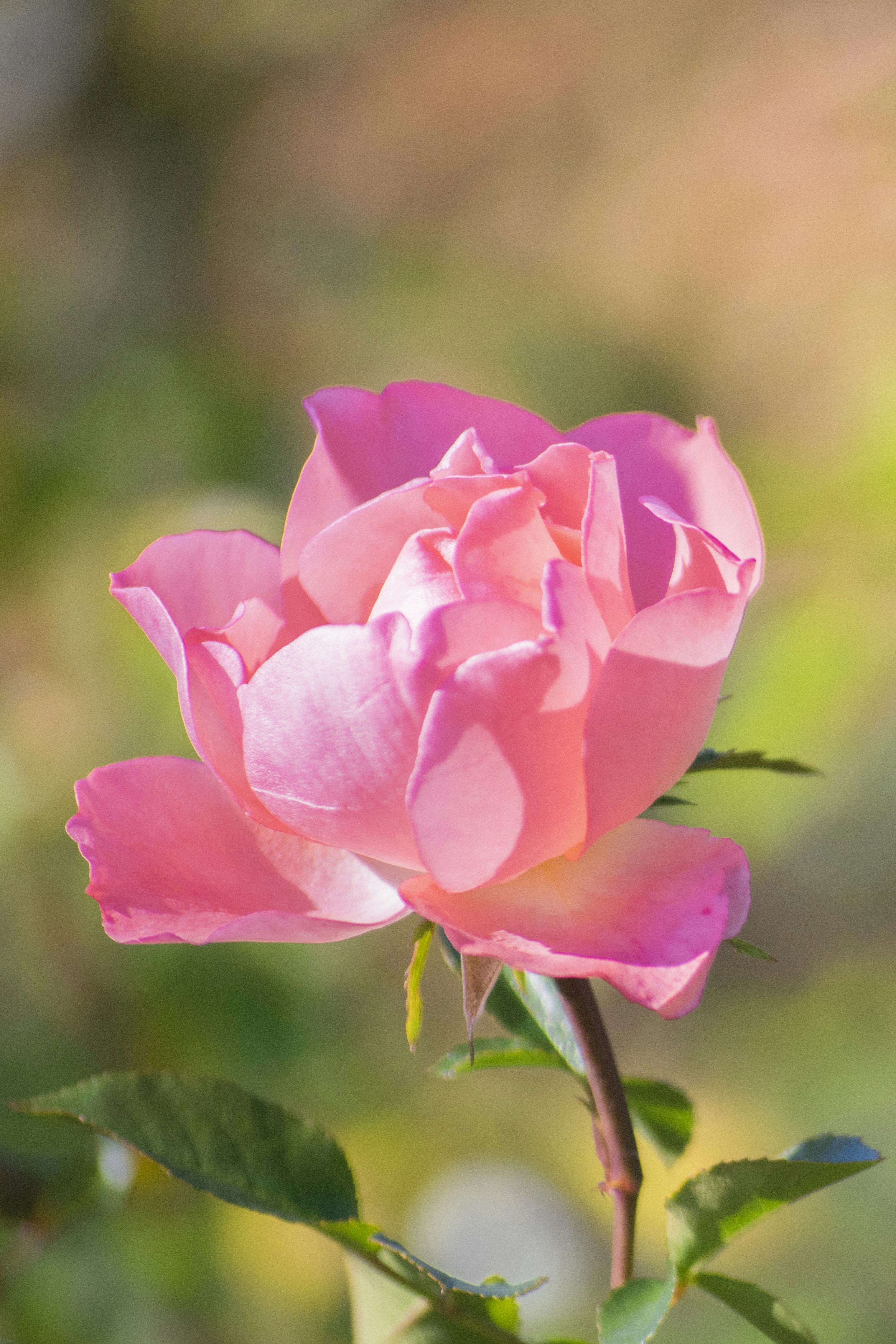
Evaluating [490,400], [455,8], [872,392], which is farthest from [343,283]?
[490,400]

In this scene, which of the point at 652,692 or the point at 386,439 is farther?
the point at 386,439

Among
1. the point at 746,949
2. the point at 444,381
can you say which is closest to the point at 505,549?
the point at 746,949

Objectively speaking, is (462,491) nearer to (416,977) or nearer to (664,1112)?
(416,977)

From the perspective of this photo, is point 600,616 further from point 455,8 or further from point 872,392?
point 455,8

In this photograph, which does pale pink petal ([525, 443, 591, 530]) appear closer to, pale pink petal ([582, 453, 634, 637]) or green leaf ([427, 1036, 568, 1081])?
pale pink petal ([582, 453, 634, 637])

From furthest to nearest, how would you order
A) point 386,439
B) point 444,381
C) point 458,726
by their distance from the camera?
point 444,381 → point 386,439 → point 458,726

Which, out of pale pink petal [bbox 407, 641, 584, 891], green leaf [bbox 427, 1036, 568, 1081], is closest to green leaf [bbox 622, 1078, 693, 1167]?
green leaf [bbox 427, 1036, 568, 1081]
